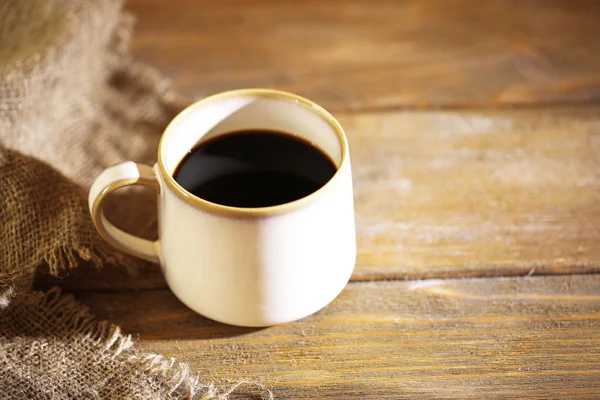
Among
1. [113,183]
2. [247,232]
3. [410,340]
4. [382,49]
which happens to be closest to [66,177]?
[113,183]

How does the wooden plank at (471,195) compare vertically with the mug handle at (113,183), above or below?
below

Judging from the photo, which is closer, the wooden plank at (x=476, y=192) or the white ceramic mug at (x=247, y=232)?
the white ceramic mug at (x=247, y=232)

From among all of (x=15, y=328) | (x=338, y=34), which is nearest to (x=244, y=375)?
(x=15, y=328)

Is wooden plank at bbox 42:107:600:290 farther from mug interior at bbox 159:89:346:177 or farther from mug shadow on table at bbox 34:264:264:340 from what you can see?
mug interior at bbox 159:89:346:177

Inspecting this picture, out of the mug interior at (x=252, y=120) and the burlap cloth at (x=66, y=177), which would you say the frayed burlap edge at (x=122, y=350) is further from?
the mug interior at (x=252, y=120)

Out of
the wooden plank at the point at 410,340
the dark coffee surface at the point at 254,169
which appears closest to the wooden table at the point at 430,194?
the wooden plank at the point at 410,340

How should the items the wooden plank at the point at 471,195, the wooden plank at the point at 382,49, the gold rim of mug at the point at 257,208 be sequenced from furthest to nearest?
the wooden plank at the point at 382,49 < the wooden plank at the point at 471,195 < the gold rim of mug at the point at 257,208

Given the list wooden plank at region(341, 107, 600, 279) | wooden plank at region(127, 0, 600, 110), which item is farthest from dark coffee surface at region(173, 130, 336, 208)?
wooden plank at region(127, 0, 600, 110)
